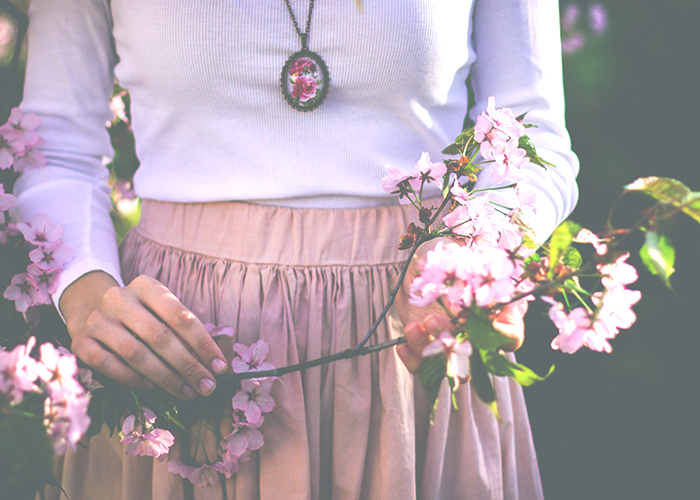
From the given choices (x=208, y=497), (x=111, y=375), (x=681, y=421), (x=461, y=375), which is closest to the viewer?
(x=461, y=375)

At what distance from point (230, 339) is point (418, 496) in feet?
1.27

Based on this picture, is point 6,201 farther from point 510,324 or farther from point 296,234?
point 510,324

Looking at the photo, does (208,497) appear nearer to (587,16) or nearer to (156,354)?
(156,354)

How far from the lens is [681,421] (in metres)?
1.51

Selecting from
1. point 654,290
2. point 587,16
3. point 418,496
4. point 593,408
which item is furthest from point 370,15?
point 593,408

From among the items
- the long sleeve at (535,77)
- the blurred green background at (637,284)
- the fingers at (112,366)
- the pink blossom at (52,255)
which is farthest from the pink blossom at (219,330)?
the blurred green background at (637,284)

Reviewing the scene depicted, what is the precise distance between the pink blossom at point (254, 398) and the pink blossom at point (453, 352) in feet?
0.96

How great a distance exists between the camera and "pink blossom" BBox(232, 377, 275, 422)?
24.0 inches

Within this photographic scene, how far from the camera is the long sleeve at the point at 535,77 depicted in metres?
0.76

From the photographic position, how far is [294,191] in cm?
71

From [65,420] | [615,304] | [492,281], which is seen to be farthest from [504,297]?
[65,420]

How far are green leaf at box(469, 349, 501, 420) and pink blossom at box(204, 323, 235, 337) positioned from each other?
35 centimetres

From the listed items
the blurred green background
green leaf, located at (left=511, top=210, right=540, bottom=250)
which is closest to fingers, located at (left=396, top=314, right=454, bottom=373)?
green leaf, located at (left=511, top=210, right=540, bottom=250)

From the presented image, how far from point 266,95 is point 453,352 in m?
0.48
